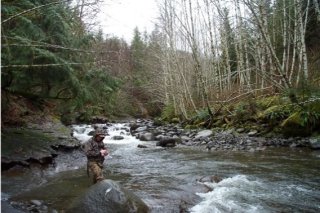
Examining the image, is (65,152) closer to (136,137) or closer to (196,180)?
(196,180)

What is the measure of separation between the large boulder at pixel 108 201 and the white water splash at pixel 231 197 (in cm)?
98

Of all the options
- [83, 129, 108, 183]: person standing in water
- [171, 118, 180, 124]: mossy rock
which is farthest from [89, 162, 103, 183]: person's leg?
[171, 118, 180, 124]: mossy rock

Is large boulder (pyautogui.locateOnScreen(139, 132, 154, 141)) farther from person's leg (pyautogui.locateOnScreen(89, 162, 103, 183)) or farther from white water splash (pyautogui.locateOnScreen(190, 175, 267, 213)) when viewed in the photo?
person's leg (pyautogui.locateOnScreen(89, 162, 103, 183))

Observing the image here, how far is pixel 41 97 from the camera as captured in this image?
10453 millimetres

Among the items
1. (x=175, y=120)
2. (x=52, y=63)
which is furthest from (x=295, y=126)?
(x=175, y=120)

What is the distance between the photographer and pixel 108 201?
5.66 meters

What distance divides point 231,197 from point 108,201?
92.2 inches

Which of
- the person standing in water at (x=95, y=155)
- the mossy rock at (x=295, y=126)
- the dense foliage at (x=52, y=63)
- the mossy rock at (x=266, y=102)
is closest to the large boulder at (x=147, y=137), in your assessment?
the mossy rock at (x=266, y=102)

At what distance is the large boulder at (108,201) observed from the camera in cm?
558

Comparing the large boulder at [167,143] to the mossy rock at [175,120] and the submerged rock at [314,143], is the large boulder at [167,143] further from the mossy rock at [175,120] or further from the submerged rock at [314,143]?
the mossy rock at [175,120]

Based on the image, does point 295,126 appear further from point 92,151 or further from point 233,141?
point 92,151

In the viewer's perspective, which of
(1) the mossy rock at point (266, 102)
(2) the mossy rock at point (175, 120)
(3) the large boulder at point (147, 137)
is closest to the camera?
(1) the mossy rock at point (266, 102)

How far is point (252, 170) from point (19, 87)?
626 cm

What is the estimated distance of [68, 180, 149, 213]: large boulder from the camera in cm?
558
